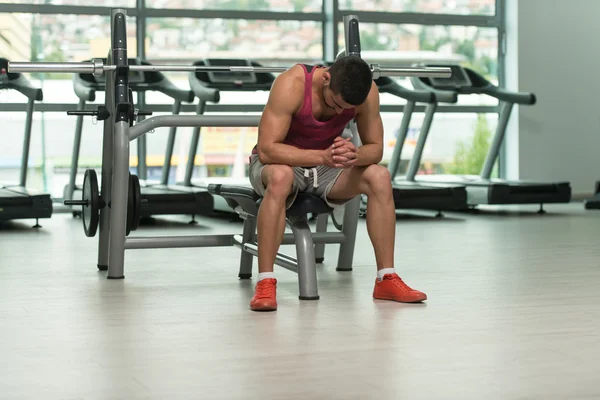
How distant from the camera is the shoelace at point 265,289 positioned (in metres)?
3.11

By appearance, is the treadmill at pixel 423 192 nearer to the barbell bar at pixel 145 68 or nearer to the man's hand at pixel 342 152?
the barbell bar at pixel 145 68

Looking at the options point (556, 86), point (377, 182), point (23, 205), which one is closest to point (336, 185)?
point (377, 182)

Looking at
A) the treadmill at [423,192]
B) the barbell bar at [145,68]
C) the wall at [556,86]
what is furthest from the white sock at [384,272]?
the wall at [556,86]

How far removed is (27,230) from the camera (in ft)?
21.5

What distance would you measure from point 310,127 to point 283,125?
0.13m

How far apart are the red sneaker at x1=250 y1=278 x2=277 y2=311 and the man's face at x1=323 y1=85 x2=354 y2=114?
0.63 metres

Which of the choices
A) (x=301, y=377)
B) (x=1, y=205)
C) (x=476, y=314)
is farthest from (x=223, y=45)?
(x=301, y=377)

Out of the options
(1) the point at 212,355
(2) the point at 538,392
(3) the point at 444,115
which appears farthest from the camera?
(3) the point at 444,115

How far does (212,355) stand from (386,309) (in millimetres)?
876

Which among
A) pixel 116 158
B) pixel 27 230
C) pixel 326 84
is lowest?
pixel 27 230

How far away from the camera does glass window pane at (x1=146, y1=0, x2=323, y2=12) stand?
348 inches

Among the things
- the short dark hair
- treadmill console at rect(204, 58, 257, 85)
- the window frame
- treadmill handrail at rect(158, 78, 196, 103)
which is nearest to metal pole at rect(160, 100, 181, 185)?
treadmill handrail at rect(158, 78, 196, 103)

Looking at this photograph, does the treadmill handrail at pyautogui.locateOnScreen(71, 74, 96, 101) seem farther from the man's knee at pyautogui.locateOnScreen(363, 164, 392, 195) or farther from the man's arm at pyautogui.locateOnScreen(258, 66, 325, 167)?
the man's knee at pyautogui.locateOnScreen(363, 164, 392, 195)

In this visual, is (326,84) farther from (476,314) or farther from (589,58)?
(589,58)
